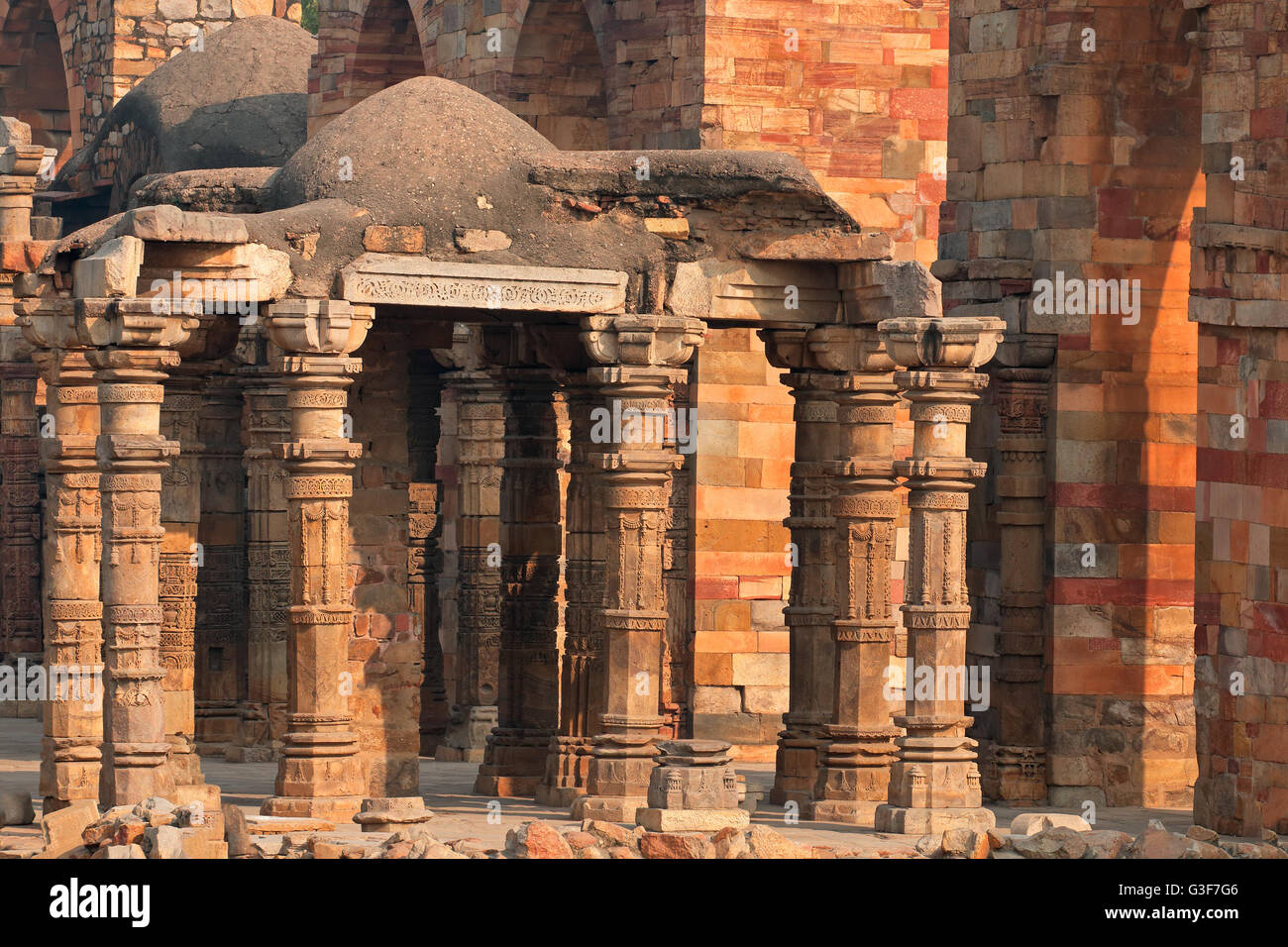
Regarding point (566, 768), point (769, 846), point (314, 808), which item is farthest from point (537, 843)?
point (566, 768)

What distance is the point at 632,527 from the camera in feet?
67.2

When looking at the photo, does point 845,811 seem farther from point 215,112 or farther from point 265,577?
point 215,112

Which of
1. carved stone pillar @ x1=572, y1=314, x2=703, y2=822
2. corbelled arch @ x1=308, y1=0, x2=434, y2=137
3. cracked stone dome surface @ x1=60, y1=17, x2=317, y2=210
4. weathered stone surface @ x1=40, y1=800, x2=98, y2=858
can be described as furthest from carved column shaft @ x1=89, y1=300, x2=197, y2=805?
corbelled arch @ x1=308, y1=0, x2=434, y2=137

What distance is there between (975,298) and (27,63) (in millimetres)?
20603

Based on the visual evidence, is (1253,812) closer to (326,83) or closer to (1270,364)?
(1270,364)

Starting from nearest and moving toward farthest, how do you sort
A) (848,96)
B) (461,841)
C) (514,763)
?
(461,841) → (514,763) → (848,96)

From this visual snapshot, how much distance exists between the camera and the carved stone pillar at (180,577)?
867 inches

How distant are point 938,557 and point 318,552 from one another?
4.13 metres

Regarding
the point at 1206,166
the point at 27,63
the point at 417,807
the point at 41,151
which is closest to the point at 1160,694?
the point at 1206,166

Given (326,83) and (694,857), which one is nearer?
(694,857)

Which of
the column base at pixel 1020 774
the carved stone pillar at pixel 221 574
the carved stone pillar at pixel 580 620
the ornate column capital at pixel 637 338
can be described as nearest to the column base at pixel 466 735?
the carved stone pillar at pixel 221 574

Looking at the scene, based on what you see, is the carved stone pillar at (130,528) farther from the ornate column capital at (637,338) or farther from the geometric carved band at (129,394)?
the ornate column capital at (637,338)

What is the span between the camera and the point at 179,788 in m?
19.8

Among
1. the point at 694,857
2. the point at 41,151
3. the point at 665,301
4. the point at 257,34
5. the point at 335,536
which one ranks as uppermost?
the point at 257,34
